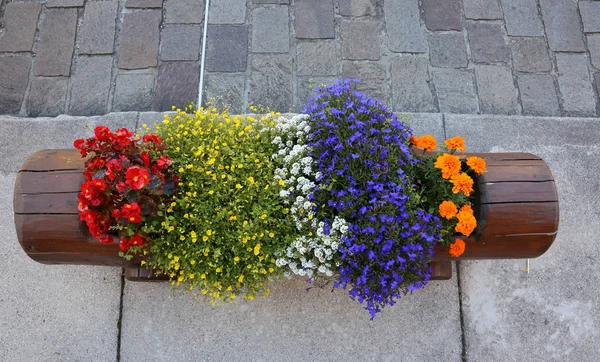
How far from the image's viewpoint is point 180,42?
142 inches

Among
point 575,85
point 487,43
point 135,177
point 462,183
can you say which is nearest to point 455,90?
point 487,43

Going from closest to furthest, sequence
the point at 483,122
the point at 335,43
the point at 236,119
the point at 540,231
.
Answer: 1. the point at 540,231
2. the point at 236,119
3. the point at 483,122
4. the point at 335,43

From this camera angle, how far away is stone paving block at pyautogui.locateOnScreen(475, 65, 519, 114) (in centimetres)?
350

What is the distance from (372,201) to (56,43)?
101 inches

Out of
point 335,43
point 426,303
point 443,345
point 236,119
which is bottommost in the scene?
point 443,345

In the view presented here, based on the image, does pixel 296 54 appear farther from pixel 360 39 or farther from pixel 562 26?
pixel 562 26

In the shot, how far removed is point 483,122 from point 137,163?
7.10 ft

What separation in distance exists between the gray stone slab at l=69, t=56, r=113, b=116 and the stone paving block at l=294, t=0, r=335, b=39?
1.31 meters

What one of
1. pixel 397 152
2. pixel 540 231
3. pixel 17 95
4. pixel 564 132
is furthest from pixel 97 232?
pixel 564 132

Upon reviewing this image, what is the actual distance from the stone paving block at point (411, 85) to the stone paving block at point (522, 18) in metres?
0.73

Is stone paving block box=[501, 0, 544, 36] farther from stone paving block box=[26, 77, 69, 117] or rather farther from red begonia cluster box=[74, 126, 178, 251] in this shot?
stone paving block box=[26, 77, 69, 117]

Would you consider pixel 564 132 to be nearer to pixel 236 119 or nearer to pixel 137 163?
pixel 236 119

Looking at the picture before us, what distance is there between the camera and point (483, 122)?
3371 millimetres

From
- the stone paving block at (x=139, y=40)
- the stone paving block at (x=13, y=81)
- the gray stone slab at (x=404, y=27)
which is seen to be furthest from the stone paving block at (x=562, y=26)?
the stone paving block at (x=13, y=81)
